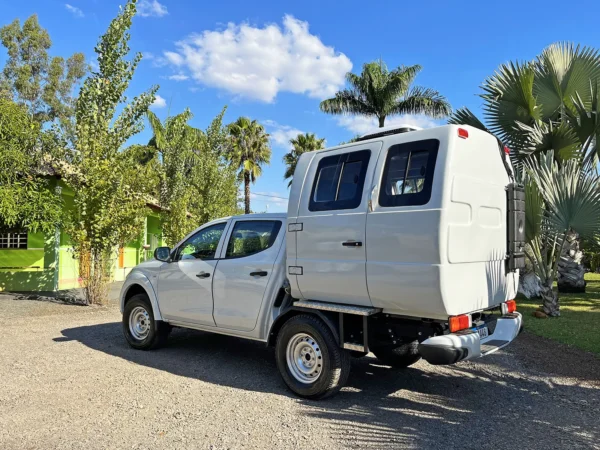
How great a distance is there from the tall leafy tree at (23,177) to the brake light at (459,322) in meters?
11.4

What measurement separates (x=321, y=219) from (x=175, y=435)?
7.98ft

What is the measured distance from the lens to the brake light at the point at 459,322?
→ 14.0ft

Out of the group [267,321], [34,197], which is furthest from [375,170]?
[34,197]

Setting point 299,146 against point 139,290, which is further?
point 299,146

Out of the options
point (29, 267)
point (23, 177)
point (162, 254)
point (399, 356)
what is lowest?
point (399, 356)

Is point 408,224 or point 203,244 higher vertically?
point 408,224

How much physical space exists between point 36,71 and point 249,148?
1586 centimetres

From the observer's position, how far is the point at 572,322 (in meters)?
9.65

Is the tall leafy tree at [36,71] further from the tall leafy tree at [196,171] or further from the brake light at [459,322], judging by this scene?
the brake light at [459,322]

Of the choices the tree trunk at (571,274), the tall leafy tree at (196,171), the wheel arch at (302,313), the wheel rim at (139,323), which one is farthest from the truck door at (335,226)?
the tall leafy tree at (196,171)

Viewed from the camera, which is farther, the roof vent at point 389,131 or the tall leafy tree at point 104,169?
the tall leafy tree at point 104,169

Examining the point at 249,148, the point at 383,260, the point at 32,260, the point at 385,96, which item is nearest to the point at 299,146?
the point at 249,148

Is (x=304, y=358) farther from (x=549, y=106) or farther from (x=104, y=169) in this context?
(x=549, y=106)

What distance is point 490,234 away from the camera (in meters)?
4.88
